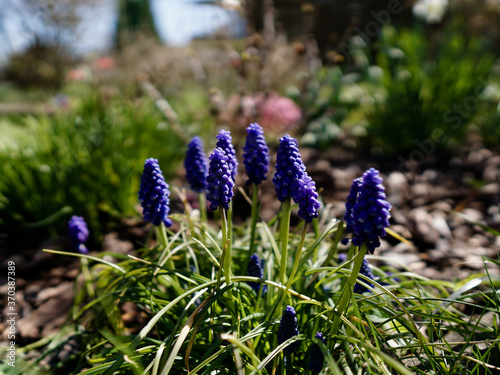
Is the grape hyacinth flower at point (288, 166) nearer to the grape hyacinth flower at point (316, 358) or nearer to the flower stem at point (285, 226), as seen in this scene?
the flower stem at point (285, 226)

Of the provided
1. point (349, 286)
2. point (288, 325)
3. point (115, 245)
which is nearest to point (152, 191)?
point (288, 325)

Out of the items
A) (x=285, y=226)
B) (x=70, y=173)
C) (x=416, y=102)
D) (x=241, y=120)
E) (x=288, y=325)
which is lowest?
(x=288, y=325)

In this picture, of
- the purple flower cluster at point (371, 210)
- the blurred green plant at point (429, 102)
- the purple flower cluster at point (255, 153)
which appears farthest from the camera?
the blurred green plant at point (429, 102)

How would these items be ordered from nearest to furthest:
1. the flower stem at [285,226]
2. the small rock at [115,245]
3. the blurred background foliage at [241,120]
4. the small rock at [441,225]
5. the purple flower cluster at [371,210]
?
the purple flower cluster at [371,210] → the flower stem at [285,226] → the small rock at [115,245] → the small rock at [441,225] → the blurred background foliage at [241,120]

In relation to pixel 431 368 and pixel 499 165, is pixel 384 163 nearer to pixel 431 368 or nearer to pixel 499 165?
pixel 499 165

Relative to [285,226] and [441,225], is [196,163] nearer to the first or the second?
[285,226]

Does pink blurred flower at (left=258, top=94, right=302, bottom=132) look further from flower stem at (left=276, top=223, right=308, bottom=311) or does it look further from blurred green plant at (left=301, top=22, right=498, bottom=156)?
flower stem at (left=276, top=223, right=308, bottom=311)

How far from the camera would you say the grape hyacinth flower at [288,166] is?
138cm

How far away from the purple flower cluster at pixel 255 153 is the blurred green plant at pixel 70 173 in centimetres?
173

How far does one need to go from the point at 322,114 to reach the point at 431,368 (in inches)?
154

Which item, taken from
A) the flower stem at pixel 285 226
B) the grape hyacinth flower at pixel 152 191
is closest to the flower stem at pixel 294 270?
the flower stem at pixel 285 226

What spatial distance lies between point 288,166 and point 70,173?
2.27m

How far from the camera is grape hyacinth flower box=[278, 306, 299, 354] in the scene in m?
1.38

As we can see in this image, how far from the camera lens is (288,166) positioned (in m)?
1.39
